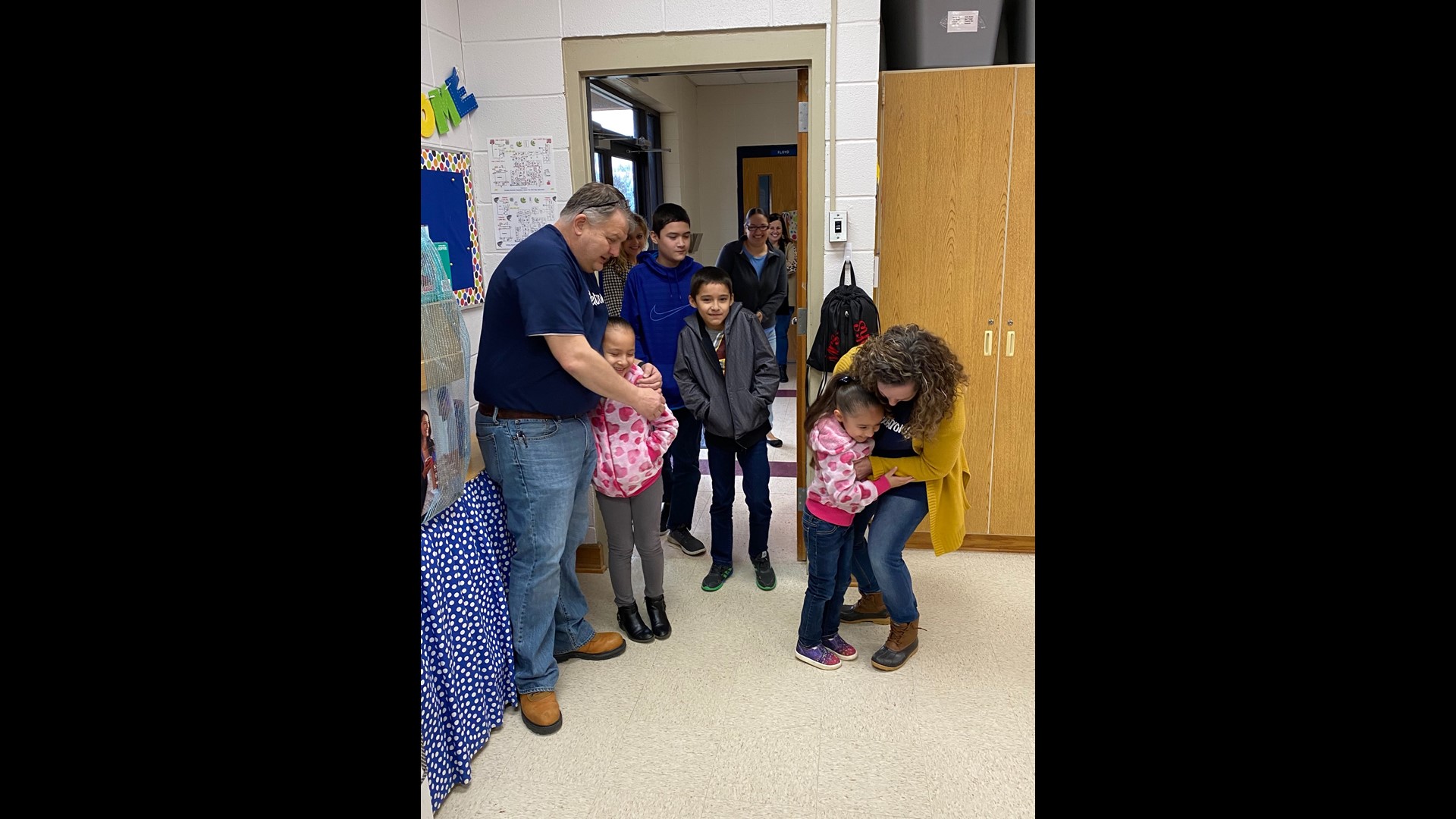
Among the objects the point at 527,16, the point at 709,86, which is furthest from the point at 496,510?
the point at 709,86

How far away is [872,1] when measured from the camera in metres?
2.70

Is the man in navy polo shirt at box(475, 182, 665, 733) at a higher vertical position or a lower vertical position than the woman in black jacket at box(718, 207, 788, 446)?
lower

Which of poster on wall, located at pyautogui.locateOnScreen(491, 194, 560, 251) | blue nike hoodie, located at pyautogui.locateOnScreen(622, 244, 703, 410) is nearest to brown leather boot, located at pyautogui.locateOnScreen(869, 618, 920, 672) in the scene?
blue nike hoodie, located at pyautogui.locateOnScreen(622, 244, 703, 410)

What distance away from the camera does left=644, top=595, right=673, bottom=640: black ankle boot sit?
8.87 ft

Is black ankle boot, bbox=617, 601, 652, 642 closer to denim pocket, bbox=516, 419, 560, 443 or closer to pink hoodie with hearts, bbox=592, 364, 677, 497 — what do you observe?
pink hoodie with hearts, bbox=592, 364, 677, 497

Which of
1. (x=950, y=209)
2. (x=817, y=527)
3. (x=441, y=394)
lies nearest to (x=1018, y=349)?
(x=950, y=209)

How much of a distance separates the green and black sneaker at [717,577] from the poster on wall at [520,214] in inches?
59.2

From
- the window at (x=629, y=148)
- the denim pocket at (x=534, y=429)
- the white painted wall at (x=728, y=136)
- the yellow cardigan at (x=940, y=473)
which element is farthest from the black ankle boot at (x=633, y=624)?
A: the white painted wall at (x=728, y=136)

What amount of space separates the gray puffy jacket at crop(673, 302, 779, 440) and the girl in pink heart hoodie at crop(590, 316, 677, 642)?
34cm

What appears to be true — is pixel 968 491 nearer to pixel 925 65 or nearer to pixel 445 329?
pixel 925 65

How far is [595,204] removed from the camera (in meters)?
2.07

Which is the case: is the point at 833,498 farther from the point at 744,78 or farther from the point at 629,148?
the point at 744,78

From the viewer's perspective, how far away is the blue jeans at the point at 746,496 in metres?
2.98

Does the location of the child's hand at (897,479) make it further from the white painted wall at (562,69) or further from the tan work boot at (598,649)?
the tan work boot at (598,649)
